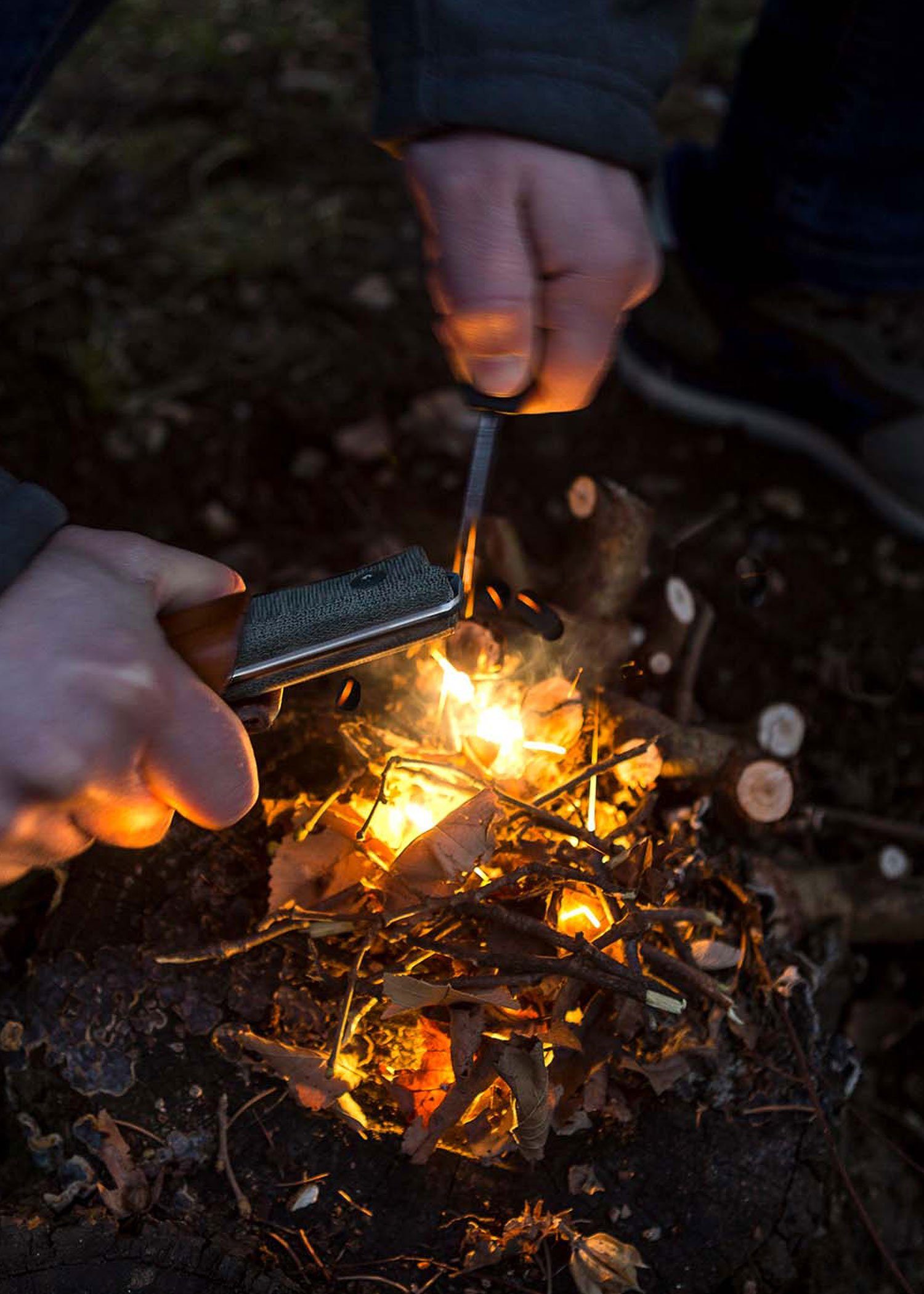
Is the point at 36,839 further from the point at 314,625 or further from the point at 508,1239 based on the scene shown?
the point at 508,1239

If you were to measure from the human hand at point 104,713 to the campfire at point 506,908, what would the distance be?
1.17 ft

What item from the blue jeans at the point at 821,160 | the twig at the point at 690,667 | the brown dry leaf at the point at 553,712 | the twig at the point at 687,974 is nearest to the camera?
the twig at the point at 687,974

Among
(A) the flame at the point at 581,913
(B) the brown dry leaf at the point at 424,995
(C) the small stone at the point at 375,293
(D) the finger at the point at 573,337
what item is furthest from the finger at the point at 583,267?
(C) the small stone at the point at 375,293

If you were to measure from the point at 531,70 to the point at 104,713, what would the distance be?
1283 mm

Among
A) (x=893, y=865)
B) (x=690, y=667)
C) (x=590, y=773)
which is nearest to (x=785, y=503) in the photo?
(x=690, y=667)

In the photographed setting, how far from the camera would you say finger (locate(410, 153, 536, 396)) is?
149 cm

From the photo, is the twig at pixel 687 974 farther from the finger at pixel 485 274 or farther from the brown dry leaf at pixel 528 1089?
the finger at pixel 485 274

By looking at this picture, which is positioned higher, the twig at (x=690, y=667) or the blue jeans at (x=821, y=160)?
the blue jeans at (x=821, y=160)

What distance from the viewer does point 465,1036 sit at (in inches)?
57.4

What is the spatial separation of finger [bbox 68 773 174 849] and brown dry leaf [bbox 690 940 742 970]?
97 centimetres

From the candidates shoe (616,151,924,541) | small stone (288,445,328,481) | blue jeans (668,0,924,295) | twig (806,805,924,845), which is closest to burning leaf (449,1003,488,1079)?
twig (806,805,924,845)

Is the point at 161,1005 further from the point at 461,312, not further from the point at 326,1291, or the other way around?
the point at 461,312

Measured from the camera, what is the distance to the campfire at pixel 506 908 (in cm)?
148

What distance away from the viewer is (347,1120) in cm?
152
